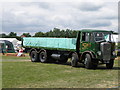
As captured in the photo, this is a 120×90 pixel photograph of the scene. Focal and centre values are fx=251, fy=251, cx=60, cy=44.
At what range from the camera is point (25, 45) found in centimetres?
2577

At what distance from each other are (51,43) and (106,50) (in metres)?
6.17

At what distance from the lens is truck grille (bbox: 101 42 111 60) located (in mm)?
17281

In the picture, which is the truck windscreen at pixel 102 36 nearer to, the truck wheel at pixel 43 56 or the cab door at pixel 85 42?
the cab door at pixel 85 42

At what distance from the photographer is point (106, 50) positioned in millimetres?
17406

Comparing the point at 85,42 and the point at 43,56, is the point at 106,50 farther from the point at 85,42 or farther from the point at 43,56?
the point at 43,56

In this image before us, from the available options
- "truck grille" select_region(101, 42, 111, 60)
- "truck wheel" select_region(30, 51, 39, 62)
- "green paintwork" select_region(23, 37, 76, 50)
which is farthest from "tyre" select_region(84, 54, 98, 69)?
"truck wheel" select_region(30, 51, 39, 62)

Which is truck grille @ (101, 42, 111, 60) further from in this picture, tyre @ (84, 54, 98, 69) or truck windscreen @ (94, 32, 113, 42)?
tyre @ (84, 54, 98, 69)

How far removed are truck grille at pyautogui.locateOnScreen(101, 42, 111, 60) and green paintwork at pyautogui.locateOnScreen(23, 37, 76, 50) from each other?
255cm

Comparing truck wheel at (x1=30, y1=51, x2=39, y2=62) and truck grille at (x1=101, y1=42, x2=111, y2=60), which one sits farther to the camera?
truck wheel at (x1=30, y1=51, x2=39, y2=62)

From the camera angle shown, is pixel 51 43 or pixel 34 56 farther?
pixel 34 56

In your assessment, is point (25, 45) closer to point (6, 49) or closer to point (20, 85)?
point (20, 85)

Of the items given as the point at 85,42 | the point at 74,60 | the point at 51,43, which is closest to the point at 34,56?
Result: the point at 51,43

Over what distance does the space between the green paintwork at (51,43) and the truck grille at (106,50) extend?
2547mm

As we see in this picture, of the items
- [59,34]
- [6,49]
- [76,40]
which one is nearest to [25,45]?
[59,34]
